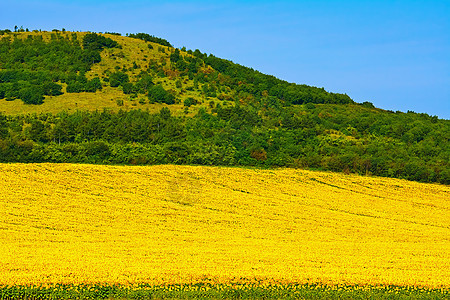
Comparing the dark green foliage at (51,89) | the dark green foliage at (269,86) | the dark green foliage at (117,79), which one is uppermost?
the dark green foliage at (269,86)

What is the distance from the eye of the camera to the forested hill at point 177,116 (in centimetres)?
7194

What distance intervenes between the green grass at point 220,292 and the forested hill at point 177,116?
46.6 meters

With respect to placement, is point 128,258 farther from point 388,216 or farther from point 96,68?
point 96,68

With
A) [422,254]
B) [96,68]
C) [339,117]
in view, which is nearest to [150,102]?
[96,68]

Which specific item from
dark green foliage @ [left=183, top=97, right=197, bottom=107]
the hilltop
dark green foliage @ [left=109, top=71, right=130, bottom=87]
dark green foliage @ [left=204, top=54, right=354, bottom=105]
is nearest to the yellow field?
dark green foliage @ [left=183, top=97, right=197, bottom=107]

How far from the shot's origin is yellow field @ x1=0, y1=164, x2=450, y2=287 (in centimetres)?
2714

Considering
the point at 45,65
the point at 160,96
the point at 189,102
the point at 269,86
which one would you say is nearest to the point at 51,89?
the point at 45,65

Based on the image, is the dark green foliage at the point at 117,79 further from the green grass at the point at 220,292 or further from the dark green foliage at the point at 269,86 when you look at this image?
the green grass at the point at 220,292

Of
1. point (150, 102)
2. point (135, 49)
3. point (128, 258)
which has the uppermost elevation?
point (135, 49)

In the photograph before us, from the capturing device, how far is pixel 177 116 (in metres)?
87.8

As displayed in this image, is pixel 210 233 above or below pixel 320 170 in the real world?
below

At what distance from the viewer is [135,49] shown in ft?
382

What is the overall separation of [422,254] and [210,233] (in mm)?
13495

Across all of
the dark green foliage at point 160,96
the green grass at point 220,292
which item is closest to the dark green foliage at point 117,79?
the dark green foliage at point 160,96
